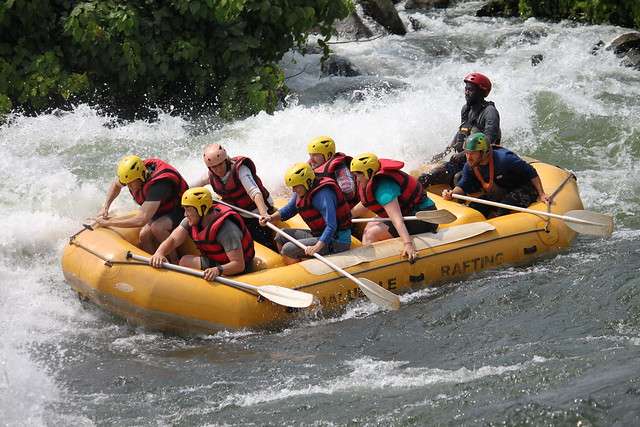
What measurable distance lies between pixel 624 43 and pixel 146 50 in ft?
22.8

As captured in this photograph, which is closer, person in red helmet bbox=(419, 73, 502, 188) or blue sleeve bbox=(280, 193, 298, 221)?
blue sleeve bbox=(280, 193, 298, 221)

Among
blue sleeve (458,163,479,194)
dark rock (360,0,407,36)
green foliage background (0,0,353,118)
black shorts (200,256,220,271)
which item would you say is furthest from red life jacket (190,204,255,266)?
dark rock (360,0,407,36)

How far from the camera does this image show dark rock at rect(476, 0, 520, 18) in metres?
17.9

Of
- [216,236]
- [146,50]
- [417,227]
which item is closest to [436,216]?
[417,227]

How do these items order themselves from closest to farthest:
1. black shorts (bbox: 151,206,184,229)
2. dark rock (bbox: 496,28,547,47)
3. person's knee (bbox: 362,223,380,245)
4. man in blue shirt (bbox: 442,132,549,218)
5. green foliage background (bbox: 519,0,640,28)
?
black shorts (bbox: 151,206,184,229) < person's knee (bbox: 362,223,380,245) < man in blue shirt (bbox: 442,132,549,218) < green foliage background (bbox: 519,0,640,28) < dark rock (bbox: 496,28,547,47)

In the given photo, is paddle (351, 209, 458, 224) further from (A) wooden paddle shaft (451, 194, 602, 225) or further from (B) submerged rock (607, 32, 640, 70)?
(B) submerged rock (607, 32, 640, 70)

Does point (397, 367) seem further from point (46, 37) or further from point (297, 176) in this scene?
point (46, 37)

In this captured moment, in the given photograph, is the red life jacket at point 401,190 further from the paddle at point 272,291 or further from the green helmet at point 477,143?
the paddle at point 272,291

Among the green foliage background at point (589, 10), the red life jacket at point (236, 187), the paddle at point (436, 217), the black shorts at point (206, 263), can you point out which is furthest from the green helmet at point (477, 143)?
the green foliage background at point (589, 10)

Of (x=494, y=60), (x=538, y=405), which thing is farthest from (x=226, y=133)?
(x=538, y=405)

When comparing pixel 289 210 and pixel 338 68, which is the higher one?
pixel 289 210

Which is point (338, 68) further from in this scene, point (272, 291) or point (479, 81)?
point (272, 291)

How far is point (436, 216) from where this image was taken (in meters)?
8.53

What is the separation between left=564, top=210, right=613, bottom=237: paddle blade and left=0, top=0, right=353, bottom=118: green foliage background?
4.83 metres
